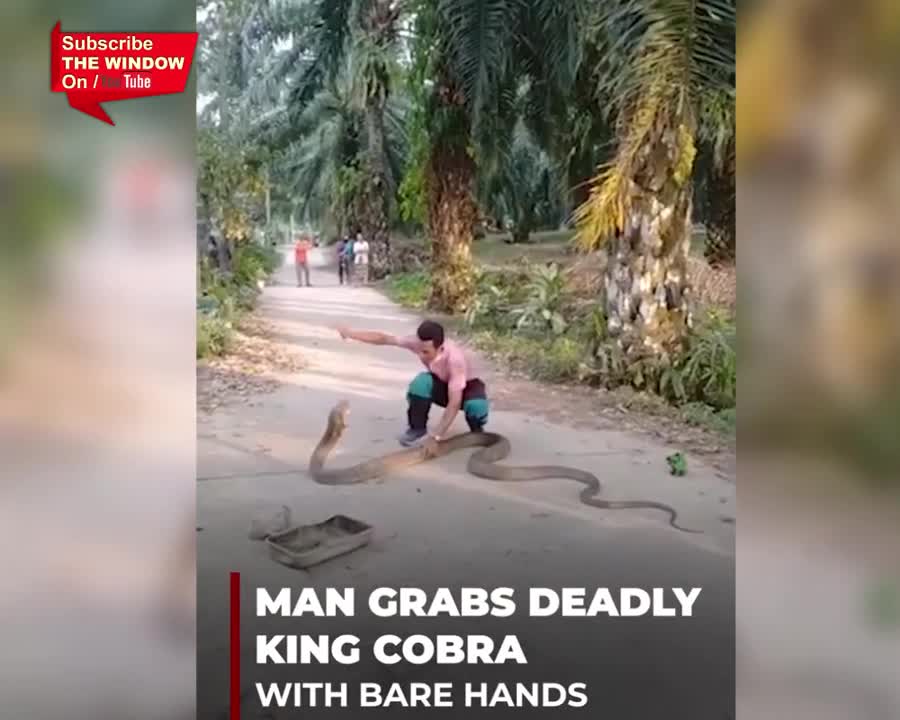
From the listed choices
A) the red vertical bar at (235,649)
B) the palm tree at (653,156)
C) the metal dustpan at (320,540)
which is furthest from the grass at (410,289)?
the red vertical bar at (235,649)

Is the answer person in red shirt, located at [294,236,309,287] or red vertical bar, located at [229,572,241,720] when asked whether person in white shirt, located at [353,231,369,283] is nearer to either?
A: person in red shirt, located at [294,236,309,287]

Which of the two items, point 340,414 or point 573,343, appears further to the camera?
point 573,343

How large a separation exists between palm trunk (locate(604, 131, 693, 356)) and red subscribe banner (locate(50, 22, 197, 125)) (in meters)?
1.26

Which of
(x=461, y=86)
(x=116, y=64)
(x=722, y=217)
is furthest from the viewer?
(x=461, y=86)

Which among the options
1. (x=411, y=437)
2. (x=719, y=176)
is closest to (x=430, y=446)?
(x=411, y=437)

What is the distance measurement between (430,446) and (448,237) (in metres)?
0.58

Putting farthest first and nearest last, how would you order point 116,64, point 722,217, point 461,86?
point 461,86
point 722,217
point 116,64

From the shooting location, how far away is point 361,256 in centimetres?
260

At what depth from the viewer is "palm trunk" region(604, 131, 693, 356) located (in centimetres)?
254

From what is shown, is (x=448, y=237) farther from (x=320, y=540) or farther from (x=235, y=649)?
(x=235, y=649)

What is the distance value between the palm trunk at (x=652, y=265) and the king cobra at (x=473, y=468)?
424 millimetres

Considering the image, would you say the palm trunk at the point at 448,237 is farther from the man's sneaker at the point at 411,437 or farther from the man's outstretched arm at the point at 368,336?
the man's sneaker at the point at 411,437

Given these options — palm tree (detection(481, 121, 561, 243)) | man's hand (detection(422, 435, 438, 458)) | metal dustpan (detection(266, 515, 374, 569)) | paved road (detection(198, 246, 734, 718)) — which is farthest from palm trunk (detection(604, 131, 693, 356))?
metal dustpan (detection(266, 515, 374, 569))

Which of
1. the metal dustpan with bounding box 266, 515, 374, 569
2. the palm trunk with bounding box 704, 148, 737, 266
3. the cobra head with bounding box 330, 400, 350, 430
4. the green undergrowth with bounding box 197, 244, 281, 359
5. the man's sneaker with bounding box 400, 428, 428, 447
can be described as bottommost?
the metal dustpan with bounding box 266, 515, 374, 569
